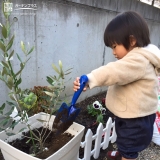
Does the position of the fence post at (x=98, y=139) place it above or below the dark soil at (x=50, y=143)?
below

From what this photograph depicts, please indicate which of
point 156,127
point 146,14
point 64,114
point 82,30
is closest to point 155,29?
point 146,14

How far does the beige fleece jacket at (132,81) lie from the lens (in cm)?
106

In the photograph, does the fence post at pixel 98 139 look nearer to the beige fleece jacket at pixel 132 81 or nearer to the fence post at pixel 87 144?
the fence post at pixel 87 144

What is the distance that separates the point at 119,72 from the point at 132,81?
0.55ft

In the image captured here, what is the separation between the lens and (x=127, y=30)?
119cm

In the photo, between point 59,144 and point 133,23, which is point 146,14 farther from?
point 59,144

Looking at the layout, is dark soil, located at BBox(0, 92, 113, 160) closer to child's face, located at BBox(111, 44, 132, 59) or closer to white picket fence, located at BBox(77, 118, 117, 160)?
white picket fence, located at BBox(77, 118, 117, 160)

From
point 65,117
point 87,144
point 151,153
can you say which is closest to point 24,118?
point 65,117

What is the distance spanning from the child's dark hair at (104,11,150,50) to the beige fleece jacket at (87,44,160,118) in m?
0.07

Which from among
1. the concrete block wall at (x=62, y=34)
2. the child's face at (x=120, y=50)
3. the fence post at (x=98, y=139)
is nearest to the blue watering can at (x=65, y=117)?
the child's face at (x=120, y=50)

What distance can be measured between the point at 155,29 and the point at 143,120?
3.32 metres

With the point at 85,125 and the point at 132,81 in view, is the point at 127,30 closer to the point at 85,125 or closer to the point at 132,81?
the point at 132,81

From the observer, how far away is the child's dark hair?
1192mm

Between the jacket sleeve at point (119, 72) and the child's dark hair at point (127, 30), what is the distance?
5.5 inches
